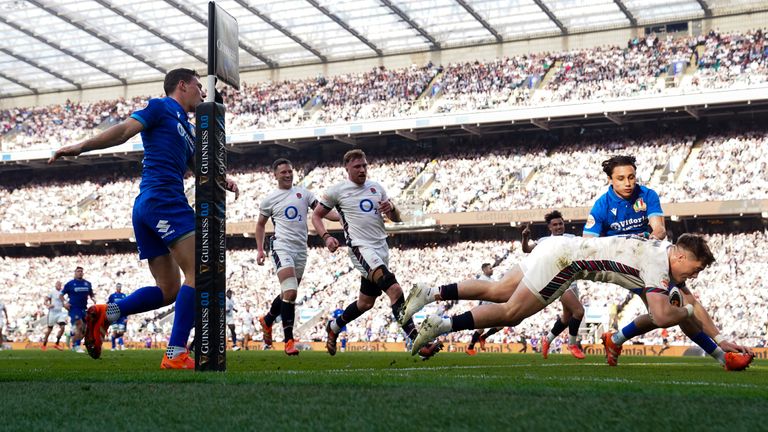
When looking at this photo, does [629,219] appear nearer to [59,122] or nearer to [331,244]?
[331,244]

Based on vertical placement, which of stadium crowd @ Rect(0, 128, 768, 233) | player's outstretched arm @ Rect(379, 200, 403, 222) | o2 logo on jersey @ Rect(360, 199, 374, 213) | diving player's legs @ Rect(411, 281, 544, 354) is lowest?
diving player's legs @ Rect(411, 281, 544, 354)

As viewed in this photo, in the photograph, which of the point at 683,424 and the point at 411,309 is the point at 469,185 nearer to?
the point at 411,309

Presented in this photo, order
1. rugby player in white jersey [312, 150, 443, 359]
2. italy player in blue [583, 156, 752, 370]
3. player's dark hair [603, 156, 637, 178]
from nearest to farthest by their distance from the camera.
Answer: italy player in blue [583, 156, 752, 370] → player's dark hair [603, 156, 637, 178] → rugby player in white jersey [312, 150, 443, 359]

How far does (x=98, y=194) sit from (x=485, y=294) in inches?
1706

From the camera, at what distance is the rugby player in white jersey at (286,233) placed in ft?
43.9

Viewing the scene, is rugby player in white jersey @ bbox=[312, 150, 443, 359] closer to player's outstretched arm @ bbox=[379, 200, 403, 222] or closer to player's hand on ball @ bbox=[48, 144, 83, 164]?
player's outstretched arm @ bbox=[379, 200, 403, 222]

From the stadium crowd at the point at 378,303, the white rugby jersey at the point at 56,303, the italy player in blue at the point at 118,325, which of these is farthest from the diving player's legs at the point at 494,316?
the stadium crowd at the point at 378,303

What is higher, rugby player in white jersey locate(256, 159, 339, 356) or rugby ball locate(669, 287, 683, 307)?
rugby player in white jersey locate(256, 159, 339, 356)

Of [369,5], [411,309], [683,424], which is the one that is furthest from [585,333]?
[683,424]

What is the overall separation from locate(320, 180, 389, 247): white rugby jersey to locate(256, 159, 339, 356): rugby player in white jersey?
158 centimetres

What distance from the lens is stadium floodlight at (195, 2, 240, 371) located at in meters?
6.58

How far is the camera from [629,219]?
9.34 meters

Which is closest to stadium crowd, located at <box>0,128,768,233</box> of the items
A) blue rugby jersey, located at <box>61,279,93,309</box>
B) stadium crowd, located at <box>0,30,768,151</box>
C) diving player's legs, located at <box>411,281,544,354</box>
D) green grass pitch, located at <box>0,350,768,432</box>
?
stadium crowd, located at <box>0,30,768,151</box>

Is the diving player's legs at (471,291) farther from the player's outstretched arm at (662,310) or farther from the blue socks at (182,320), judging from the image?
the blue socks at (182,320)
